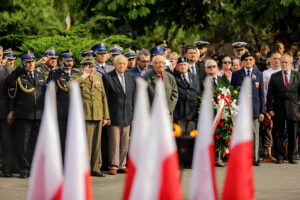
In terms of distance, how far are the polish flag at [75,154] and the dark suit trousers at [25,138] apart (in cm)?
692

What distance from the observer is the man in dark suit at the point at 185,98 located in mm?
11766

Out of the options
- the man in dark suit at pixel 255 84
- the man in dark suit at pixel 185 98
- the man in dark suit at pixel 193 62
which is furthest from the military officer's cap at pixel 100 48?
the man in dark suit at pixel 255 84

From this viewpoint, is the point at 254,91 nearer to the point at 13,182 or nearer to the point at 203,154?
the point at 13,182

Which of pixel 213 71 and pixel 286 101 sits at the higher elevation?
pixel 213 71

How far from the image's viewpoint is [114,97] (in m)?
11.2

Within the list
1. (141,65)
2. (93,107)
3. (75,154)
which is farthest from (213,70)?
(75,154)

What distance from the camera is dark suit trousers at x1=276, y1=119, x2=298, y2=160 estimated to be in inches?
497

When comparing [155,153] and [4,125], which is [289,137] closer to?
[4,125]

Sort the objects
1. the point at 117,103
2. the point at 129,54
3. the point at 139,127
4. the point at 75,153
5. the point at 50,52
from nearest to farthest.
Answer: the point at 75,153 → the point at 139,127 → the point at 117,103 → the point at 50,52 → the point at 129,54

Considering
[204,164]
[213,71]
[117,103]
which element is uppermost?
[213,71]

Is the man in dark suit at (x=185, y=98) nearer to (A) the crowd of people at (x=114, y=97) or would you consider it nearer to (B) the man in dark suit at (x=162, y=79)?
(A) the crowd of people at (x=114, y=97)

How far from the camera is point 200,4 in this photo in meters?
20.2

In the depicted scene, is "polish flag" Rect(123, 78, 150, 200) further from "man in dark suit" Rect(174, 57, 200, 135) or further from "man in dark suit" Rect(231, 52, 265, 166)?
"man in dark suit" Rect(231, 52, 265, 166)

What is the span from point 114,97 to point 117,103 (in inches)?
4.9
